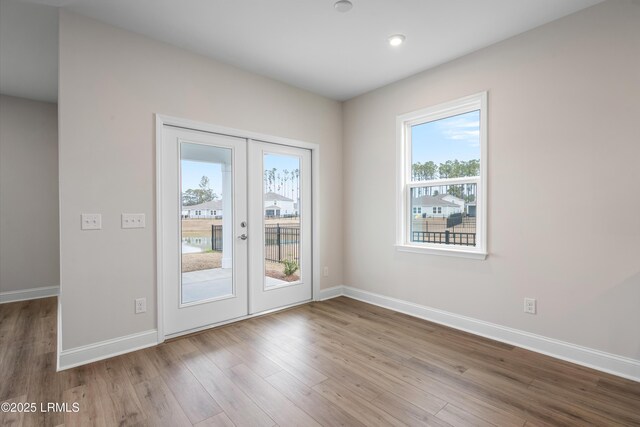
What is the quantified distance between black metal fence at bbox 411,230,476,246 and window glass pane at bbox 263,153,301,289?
1.52 metres

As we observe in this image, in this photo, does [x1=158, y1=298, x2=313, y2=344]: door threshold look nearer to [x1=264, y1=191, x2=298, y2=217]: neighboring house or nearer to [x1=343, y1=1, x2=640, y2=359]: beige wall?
[x1=264, y1=191, x2=298, y2=217]: neighboring house

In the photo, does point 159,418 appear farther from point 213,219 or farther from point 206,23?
point 206,23

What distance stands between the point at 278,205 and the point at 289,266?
81 centimetres

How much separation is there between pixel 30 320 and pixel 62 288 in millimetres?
1847

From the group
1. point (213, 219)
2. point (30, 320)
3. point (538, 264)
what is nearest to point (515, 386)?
point (538, 264)

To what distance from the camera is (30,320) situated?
3572 mm

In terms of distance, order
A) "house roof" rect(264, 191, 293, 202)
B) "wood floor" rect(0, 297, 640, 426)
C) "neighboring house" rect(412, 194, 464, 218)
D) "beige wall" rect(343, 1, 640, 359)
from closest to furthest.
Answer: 1. "wood floor" rect(0, 297, 640, 426)
2. "beige wall" rect(343, 1, 640, 359)
3. "neighboring house" rect(412, 194, 464, 218)
4. "house roof" rect(264, 191, 293, 202)

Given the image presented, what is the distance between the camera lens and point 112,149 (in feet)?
8.76

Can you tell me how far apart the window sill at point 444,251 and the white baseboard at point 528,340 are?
0.62 meters

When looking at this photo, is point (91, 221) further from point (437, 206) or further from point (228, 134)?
point (437, 206)

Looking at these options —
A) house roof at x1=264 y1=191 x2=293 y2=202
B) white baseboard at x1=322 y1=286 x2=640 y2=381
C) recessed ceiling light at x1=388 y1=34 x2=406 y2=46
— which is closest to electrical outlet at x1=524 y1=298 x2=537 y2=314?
white baseboard at x1=322 y1=286 x2=640 y2=381

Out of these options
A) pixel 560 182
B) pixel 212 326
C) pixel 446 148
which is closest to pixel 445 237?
pixel 446 148

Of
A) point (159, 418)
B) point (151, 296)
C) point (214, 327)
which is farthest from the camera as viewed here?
point (214, 327)

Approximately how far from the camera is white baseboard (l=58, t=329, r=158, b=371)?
244 cm
